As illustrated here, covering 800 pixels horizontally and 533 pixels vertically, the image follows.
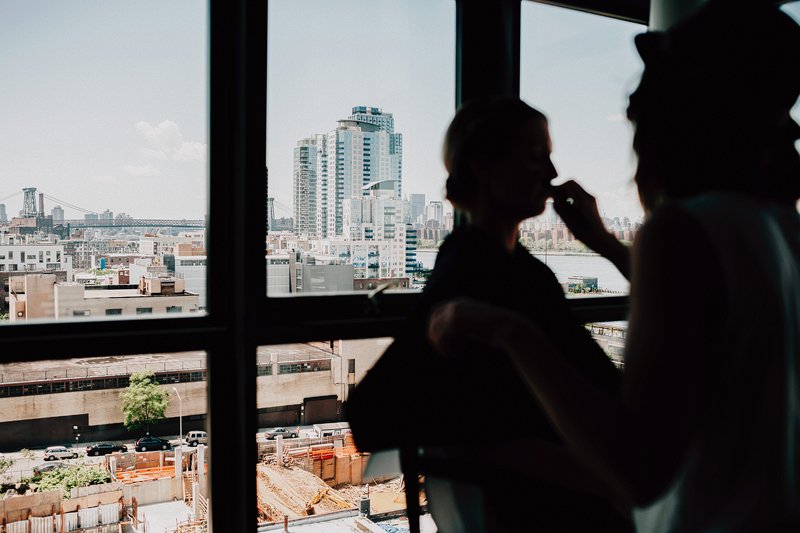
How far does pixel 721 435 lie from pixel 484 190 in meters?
0.78

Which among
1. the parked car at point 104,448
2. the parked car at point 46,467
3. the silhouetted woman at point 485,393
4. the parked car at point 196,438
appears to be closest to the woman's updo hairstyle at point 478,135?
the silhouetted woman at point 485,393

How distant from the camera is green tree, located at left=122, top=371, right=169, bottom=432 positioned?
171cm

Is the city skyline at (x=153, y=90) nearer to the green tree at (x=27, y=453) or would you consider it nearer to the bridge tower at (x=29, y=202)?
the bridge tower at (x=29, y=202)

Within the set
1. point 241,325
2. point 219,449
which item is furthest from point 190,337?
point 219,449

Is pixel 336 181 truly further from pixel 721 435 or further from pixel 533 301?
pixel 721 435

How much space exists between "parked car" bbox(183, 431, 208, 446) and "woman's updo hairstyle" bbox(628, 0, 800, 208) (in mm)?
1425

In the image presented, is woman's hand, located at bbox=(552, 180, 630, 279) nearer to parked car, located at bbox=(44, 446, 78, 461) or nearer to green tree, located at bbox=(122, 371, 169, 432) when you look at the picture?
green tree, located at bbox=(122, 371, 169, 432)

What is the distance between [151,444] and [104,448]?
0.40 feet

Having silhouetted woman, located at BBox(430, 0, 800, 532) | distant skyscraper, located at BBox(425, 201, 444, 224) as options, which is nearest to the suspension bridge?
distant skyscraper, located at BBox(425, 201, 444, 224)

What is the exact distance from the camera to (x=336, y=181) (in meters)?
2.06

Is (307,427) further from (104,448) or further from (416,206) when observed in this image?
(416,206)

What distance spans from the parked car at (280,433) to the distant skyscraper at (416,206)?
83 cm

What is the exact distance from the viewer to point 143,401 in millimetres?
1729

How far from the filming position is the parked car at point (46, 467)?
1600mm
